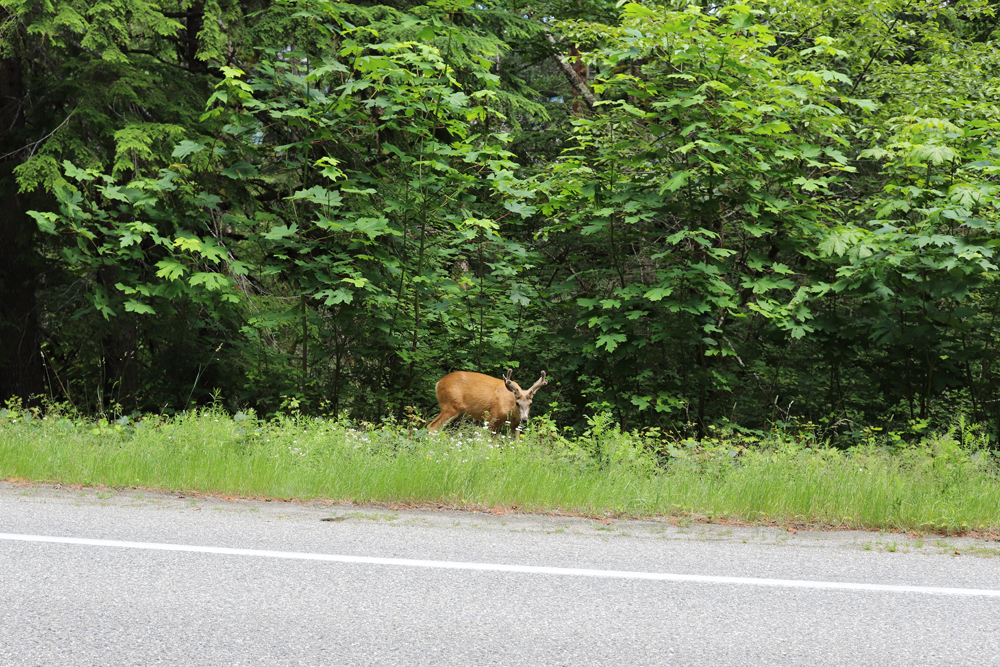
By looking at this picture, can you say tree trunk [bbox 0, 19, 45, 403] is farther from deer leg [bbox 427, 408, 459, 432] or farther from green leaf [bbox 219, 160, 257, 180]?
deer leg [bbox 427, 408, 459, 432]

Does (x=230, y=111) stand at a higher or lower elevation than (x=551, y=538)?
higher

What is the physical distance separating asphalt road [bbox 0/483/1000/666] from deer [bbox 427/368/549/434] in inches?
138

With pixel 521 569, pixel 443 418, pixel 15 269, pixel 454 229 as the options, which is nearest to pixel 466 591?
pixel 521 569

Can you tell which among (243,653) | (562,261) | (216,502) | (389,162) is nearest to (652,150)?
(562,261)

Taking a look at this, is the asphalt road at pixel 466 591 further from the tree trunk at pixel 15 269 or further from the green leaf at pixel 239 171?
the tree trunk at pixel 15 269

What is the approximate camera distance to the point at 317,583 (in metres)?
4.42

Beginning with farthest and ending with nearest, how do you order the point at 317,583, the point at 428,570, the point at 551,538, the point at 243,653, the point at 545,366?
the point at 545,366
the point at 551,538
the point at 428,570
the point at 317,583
the point at 243,653

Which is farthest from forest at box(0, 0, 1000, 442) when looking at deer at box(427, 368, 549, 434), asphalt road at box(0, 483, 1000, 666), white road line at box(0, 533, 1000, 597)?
white road line at box(0, 533, 1000, 597)

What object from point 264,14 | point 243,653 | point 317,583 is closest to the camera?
point 243,653

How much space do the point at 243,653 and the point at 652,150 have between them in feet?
25.8

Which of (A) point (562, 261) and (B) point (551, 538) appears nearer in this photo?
(B) point (551, 538)

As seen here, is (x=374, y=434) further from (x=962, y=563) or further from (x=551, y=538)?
(x=962, y=563)

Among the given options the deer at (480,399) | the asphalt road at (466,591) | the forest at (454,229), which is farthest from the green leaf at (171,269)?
the asphalt road at (466,591)

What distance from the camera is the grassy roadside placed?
6.43 metres
